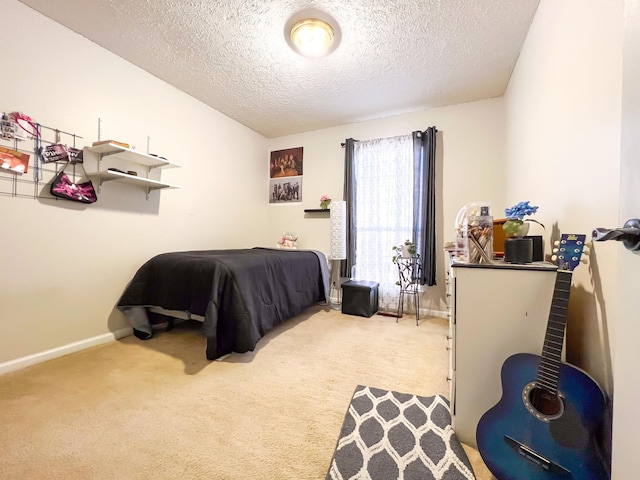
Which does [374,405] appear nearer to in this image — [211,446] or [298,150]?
[211,446]

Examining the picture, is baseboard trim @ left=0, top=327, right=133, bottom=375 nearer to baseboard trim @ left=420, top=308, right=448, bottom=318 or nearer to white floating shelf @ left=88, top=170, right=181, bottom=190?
white floating shelf @ left=88, top=170, right=181, bottom=190

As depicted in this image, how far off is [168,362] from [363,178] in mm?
2849

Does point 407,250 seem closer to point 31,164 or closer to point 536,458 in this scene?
point 536,458

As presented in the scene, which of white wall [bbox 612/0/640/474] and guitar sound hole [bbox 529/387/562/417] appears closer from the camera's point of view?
white wall [bbox 612/0/640/474]

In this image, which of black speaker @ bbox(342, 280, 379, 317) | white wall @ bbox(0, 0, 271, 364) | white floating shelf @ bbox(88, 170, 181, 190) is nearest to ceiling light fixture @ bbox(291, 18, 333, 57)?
white wall @ bbox(0, 0, 271, 364)

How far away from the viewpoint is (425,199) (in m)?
3.03

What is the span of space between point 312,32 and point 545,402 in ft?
8.24

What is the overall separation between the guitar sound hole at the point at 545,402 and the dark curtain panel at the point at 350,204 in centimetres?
255

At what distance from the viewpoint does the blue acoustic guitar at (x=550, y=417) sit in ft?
2.67

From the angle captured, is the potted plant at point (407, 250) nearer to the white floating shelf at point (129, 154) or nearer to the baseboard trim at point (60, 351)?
the white floating shelf at point (129, 154)

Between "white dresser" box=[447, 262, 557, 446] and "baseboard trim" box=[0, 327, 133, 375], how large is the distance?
267 cm

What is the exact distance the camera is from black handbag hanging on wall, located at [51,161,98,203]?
1.91 m

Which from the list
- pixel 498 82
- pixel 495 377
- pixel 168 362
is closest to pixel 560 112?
pixel 495 377

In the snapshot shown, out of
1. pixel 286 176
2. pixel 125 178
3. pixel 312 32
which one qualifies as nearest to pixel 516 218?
pixel 312 32
